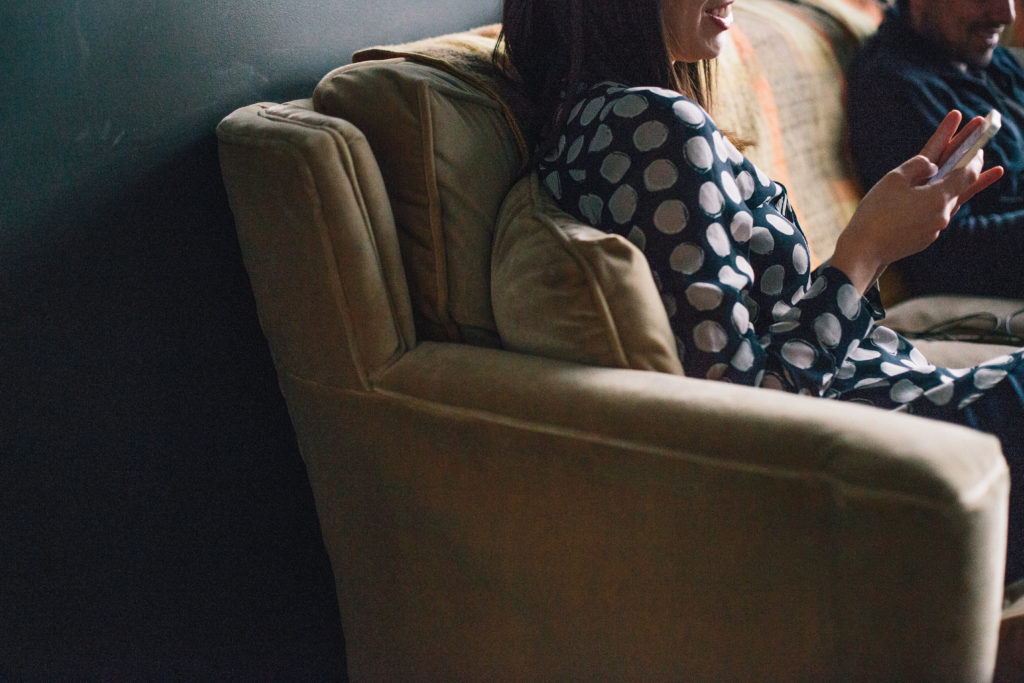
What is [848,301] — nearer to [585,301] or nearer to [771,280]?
[771,280]

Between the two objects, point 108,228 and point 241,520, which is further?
point 241,520

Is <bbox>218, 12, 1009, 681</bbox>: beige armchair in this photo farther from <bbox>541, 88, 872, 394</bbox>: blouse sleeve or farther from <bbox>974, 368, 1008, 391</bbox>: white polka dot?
<bbox>974, 368, 1008, 391</bbox>: white polka dot

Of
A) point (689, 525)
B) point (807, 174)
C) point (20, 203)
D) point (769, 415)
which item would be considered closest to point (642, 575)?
point (689, 525)

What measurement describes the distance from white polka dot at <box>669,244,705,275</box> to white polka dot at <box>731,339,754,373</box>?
0.30 ft

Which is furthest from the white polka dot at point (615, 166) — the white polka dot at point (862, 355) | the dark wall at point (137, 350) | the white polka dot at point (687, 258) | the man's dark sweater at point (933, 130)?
the man's dark sweater at point (933, 130)

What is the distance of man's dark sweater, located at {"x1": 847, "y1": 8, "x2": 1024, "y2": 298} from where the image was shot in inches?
63.7

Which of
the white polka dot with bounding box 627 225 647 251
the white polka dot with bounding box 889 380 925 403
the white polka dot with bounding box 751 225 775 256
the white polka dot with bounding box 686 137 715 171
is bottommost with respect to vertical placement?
the white polka dot with bounding box 889 380 925 403

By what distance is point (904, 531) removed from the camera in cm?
63

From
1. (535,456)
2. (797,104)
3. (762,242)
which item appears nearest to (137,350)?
(535,456)

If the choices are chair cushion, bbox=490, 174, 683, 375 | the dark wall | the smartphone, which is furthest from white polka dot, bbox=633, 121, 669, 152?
the dark wall

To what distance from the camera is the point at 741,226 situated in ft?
3.00

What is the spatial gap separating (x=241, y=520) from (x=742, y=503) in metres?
0.74

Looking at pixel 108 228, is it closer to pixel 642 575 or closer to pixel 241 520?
pixel 241 520

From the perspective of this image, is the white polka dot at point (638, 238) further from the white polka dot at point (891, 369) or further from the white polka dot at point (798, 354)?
the white polka dot at point (891, 369)
